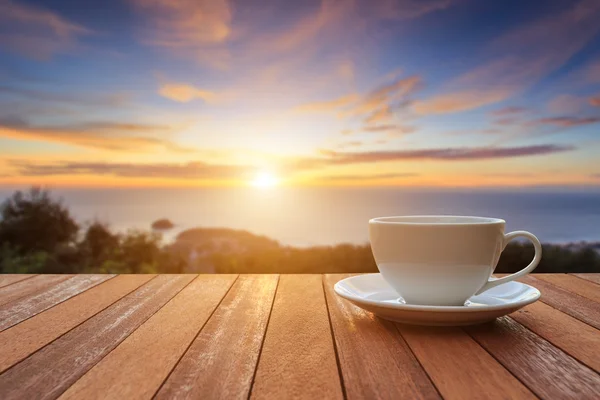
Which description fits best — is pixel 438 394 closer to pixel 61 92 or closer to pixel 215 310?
pixel 215 310

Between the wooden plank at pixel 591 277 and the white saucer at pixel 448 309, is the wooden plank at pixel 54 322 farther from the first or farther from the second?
the wooden plank at pixel 591 277

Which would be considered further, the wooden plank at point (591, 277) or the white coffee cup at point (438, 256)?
the wooden plank at point (591, 277)

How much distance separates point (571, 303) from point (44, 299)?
1.18m

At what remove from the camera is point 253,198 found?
148 inches

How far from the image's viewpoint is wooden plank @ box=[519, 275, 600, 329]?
917 mm

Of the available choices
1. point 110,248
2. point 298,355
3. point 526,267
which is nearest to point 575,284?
point 526,267

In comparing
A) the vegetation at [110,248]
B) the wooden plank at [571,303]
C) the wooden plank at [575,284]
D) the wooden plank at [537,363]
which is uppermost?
the vegetation at [110,248]

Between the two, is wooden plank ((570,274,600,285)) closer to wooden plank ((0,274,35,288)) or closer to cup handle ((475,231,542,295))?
cup handle ((475,231,542,295))

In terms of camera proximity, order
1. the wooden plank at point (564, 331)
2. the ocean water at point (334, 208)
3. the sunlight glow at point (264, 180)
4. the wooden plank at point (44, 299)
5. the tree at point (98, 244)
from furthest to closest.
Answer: the tree at point (98, 244)
the sunlight glow at point (264, 180)
the ocean water at point (334, 208)
the wooden plank at point (44, 299)
the wooden plank at point (564, 331)

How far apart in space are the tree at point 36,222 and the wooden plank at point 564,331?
14.8ft

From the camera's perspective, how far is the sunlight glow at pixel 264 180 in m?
3.71

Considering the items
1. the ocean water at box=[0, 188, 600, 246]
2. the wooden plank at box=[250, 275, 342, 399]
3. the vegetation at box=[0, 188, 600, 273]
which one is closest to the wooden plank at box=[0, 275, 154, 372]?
the wooden plank at box=[250, 275, 342, 399]

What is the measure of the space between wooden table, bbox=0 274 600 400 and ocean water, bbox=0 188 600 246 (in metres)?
1.80

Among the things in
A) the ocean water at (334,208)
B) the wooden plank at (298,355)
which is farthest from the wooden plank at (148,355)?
the ocean water at (334,208)
